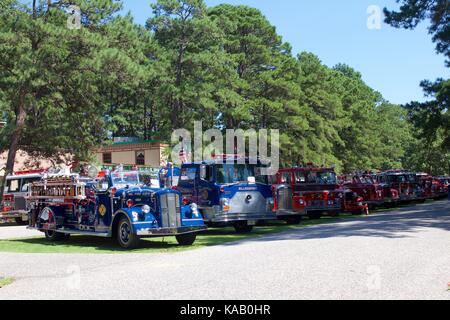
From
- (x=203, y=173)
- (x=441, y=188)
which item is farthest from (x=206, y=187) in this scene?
(x=441, y=188)

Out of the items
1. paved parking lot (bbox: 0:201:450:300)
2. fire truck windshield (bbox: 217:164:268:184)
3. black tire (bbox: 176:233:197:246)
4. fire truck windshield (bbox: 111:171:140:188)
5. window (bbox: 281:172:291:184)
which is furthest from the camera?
window (bbox: 281:172:291:184)

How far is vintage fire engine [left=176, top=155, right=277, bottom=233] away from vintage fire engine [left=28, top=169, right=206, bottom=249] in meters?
2.80

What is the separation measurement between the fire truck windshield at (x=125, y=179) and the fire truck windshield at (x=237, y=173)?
10.5 ft

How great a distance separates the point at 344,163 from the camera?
2248 inches

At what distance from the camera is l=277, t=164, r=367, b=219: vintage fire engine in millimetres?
22422

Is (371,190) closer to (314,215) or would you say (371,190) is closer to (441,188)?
(314,215)

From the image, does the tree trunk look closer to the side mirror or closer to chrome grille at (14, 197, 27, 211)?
chrome grille at (14, 197, 27, 211)

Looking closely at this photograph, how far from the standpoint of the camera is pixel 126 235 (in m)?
14.1

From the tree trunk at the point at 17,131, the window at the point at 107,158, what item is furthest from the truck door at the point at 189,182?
the window at the point at 107,158

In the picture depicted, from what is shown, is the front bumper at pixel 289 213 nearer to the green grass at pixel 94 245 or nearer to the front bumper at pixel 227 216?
the front bumper at pixel 227 216

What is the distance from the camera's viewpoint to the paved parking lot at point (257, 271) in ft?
24.8

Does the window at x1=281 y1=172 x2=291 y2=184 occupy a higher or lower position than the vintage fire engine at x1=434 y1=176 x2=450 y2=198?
higher

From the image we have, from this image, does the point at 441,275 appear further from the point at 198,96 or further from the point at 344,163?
the point at 344,163

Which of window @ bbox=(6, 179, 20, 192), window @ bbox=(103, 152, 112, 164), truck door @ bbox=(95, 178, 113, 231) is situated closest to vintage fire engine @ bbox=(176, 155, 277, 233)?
truck door @ bbox=(95, 178, 113, 231)
